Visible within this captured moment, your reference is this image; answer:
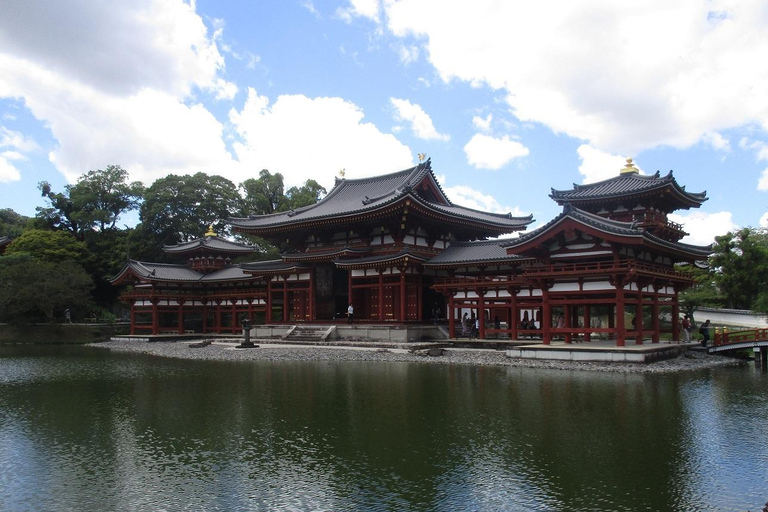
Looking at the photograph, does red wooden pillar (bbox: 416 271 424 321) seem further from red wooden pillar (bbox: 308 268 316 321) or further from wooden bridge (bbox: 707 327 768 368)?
wooden bridge (bbox: 707 327 768 368)

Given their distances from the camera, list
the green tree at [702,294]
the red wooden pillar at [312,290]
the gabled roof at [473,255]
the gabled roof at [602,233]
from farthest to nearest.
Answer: the green tree at [702,294], the red wooden pillar at [312,290], the gabled roof at [473,255], the gabled roof at [602,233]

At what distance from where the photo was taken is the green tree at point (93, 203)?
5397 cm

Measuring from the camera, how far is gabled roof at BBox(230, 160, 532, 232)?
33562 millimetres

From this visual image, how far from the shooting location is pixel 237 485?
791 centimetres

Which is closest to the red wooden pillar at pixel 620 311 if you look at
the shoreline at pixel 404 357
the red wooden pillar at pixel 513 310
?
the shoreline at pixel 404 357

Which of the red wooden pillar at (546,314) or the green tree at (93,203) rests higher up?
the green tree at (93,203)

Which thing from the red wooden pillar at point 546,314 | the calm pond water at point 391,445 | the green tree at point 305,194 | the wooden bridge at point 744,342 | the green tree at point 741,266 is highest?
the green tree at point 305,194

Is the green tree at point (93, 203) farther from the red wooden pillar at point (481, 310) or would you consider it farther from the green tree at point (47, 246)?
the red wooden pillar at point (481, 310)

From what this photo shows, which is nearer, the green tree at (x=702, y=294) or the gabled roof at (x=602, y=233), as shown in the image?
the gabled roof at (x=602, y=233)

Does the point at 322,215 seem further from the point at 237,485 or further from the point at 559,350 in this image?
the point at 237,485

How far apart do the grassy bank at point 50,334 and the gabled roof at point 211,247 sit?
8516 mm

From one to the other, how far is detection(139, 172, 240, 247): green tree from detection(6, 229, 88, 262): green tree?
6299 mm

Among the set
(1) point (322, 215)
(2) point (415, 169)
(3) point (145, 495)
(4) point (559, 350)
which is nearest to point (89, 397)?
(3) point (145, 495)

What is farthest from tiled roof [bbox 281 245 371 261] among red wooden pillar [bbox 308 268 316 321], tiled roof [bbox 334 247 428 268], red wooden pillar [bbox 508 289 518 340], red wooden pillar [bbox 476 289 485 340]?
red wooden pillar [bbox 508 289 518 340]
